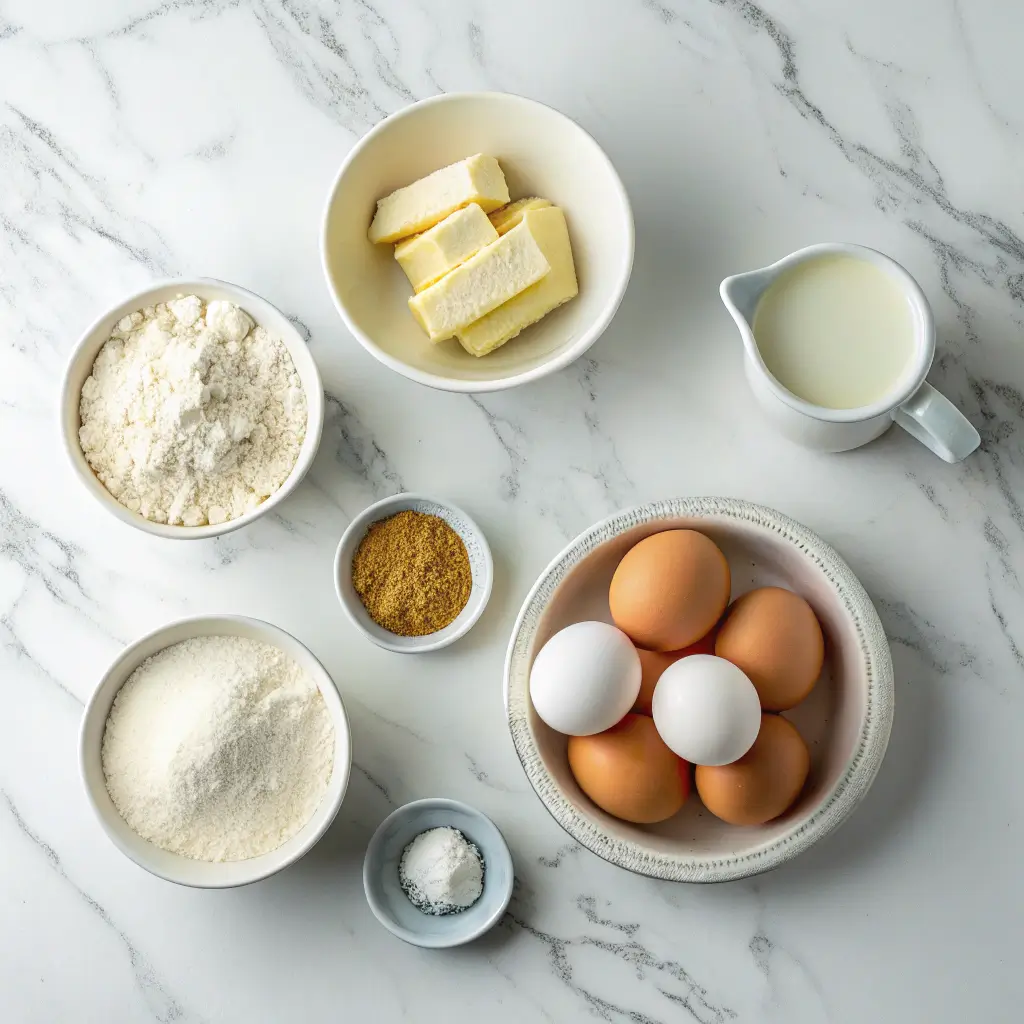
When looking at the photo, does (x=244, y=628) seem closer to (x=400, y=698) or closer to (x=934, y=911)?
(x=400, y=698)

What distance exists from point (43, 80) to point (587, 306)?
80 cm

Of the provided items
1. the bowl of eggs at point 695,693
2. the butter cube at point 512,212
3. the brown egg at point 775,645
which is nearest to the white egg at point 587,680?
the bowl of eggs at point 695,693

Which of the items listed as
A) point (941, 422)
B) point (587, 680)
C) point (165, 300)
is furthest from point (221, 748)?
point (941, 422)

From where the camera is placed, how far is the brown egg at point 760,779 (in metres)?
1.08

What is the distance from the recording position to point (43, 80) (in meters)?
1.32

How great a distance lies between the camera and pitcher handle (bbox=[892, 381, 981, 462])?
1.07 m

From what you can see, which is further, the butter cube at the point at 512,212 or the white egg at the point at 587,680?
the butter cube at the point at 512,212

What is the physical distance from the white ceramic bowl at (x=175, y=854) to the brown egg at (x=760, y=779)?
43cm

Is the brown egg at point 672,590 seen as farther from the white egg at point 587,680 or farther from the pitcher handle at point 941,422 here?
the pitcher handle at point 941,422

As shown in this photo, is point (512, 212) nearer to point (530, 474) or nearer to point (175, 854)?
point (530, 474)

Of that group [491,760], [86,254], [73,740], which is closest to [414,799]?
[491,760]

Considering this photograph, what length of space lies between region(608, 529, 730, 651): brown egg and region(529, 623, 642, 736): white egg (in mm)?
37

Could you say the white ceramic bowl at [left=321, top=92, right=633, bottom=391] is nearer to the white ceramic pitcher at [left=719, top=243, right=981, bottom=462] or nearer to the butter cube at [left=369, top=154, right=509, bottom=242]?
the butter cube at [left=369, top=154, right=509, bottom=242]

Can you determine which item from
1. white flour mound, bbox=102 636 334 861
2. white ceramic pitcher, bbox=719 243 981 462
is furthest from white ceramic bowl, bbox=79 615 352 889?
white ceramic pitcher, bbox=719 243 981 462
